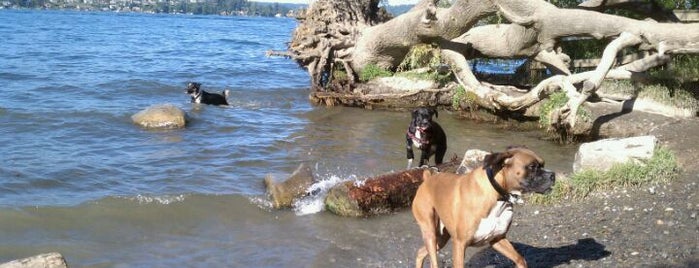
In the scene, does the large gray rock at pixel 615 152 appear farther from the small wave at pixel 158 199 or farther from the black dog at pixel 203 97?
the black dog at pixel 203 97

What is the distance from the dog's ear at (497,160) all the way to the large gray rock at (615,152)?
157 inches

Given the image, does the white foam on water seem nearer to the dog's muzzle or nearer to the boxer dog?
the boxer dog

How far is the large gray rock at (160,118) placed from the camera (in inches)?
570

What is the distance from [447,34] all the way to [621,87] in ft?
12.3

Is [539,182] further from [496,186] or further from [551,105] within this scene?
[551,105]

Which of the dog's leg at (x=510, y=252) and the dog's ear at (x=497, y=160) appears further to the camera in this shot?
the dog's leg at (x=510, y=252)

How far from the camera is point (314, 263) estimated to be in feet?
23.0

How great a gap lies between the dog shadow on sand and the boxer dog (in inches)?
39.2

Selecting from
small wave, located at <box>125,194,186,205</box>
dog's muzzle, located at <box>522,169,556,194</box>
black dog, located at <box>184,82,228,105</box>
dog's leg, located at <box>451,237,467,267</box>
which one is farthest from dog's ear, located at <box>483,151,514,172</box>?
black dog, located at <box>184,82,228,105</box>

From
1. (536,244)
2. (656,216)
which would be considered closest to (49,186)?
(536,244)

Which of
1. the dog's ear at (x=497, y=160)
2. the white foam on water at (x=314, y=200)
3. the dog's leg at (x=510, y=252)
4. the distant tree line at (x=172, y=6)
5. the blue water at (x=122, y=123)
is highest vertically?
the dog's ear at (x=497, y=160)

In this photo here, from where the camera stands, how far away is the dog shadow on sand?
6.06 meters

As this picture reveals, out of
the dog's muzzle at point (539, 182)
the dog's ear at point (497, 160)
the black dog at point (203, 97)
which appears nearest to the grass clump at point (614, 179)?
the dog's muzzle at point (539, 182)

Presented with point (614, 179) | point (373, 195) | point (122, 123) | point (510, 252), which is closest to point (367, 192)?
point (373, 195)
